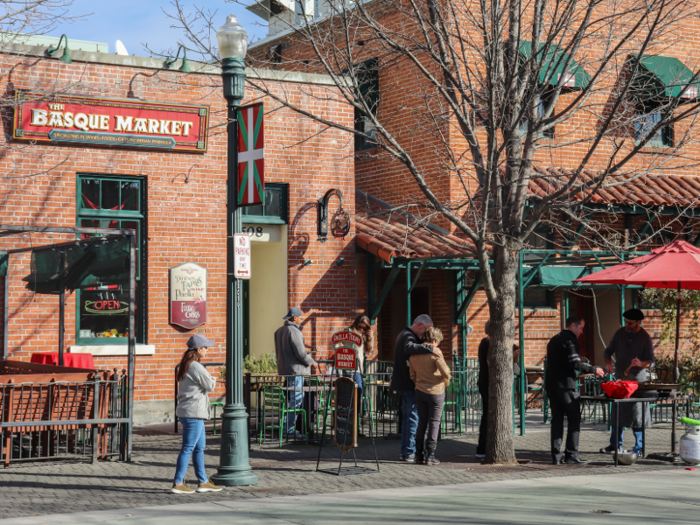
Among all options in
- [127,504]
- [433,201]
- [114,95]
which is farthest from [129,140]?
[127,504]

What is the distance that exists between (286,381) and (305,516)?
15.6ft

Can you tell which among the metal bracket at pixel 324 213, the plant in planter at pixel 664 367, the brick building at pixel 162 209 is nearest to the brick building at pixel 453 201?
the metal bracket at pixel 324 213

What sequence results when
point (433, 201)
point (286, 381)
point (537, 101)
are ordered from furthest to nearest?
1. point (286, 381)
2. point (537, 101)
3. point (433, 201)

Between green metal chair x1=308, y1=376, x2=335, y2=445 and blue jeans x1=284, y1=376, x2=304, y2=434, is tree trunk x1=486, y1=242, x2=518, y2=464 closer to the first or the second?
green metal chair x1=308, y1=376, x2=335, y2=445

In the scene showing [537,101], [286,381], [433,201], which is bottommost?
[286,381]

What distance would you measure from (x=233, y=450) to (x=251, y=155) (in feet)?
10.3

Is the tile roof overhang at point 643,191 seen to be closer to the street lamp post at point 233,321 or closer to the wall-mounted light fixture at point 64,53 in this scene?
the street lamp post at point 233,321

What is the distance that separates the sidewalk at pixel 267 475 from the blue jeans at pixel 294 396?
437mm

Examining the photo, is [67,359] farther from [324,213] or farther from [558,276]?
[558,276]

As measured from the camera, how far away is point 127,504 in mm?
8430

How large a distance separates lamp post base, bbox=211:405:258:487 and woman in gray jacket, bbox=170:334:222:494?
0.23 meters

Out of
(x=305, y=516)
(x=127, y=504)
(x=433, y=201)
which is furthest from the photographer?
(x=433, y=201)

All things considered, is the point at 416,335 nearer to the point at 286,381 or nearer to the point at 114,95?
the point at 286,381

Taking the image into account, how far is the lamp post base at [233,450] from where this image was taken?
930 cm
